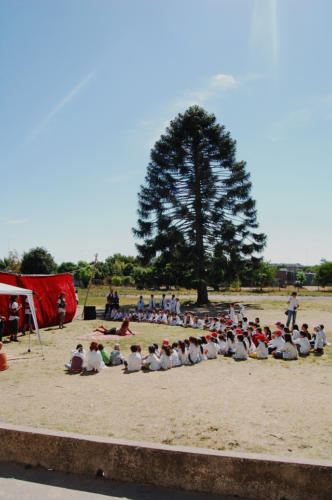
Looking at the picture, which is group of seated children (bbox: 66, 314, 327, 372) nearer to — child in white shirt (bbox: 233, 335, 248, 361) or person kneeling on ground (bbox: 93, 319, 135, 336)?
child in white shirt (bbox: 233, 335, 248, 361)

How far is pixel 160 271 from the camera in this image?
1224 inches

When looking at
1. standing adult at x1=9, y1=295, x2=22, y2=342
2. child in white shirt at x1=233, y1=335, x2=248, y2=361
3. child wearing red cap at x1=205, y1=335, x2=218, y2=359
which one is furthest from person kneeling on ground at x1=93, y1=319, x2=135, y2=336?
child in white shirt at x1=233, y1=335, x2=248, y2=361

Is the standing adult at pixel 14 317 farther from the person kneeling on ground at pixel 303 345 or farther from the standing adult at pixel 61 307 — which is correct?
the person kneeling on ground at pixel 303 345

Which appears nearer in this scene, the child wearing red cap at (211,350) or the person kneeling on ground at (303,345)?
the child wearing red cap at (211,350)

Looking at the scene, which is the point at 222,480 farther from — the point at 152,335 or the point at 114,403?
the point at 152,335

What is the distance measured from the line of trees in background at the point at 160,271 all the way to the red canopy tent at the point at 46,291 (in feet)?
3.32

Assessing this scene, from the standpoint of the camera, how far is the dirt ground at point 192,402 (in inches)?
206

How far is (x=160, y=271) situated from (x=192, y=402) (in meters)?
24.2

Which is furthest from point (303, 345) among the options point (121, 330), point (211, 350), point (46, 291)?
point (46, 291)

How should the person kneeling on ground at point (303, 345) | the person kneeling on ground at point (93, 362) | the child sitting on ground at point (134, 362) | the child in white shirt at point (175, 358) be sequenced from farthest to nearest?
the person kneeling on ground at point (303, 345)
the child in white shirt at point (175, 358)
the child sitting on ground at point (134, 362)
the person kneeling on ground at point (93, 362)

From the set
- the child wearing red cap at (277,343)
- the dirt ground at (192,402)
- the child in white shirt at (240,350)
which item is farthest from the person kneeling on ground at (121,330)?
the child wearing red cap at (277,343)

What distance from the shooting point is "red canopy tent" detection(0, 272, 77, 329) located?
14703 millimetres

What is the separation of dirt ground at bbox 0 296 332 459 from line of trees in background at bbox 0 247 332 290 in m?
9.21

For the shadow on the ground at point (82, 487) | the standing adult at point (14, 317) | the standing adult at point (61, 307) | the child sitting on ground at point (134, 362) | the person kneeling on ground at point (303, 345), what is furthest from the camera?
the standing adult at point (61, 307)
